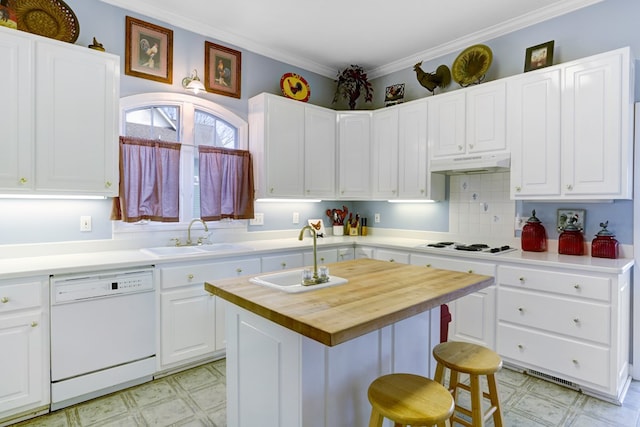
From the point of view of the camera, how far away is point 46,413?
215 centimetres

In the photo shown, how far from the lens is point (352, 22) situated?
3209 millimetres

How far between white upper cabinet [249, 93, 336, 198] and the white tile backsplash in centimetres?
136

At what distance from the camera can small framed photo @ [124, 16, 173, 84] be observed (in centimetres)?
290

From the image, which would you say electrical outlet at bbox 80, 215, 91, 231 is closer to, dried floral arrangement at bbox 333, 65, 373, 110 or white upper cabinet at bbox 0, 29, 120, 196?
white upper cabinet at bbox 0, 29, 120, 196

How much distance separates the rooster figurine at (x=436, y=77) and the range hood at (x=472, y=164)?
0.85 m

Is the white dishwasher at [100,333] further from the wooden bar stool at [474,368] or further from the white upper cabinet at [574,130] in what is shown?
the white upper cabinet at [574,130]

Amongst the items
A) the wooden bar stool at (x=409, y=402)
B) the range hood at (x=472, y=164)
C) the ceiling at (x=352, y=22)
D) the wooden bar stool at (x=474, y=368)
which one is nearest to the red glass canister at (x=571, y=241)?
the range hood at (x=472, y=164)

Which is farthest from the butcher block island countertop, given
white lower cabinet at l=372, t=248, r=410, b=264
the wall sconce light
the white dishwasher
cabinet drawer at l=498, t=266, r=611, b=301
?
the wall sconce light

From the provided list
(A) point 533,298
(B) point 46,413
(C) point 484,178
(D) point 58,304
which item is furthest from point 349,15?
(B) point 46,413

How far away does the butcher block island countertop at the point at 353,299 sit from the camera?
116cm

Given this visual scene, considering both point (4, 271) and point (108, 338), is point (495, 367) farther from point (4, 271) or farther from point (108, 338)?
point (4, 271)

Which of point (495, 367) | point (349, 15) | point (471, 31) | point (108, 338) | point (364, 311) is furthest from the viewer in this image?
point (471, 31)

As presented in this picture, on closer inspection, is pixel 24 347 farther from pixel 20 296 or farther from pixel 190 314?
pixel 190 314

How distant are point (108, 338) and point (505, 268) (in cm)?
294
